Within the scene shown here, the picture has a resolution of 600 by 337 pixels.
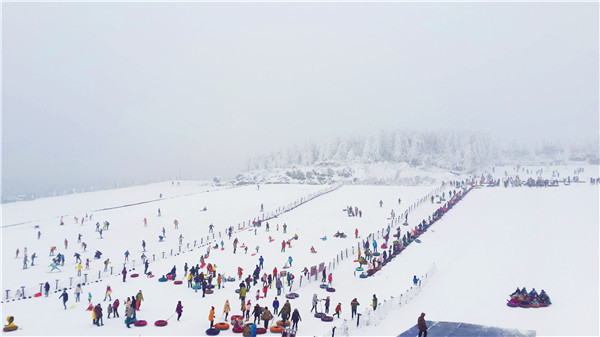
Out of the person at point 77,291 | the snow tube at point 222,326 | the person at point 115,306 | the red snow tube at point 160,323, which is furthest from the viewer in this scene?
the person at point 77,291

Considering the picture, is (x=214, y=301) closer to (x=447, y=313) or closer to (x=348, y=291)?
(x=348, y=291)

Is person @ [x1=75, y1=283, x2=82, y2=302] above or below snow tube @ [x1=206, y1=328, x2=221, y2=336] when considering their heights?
above

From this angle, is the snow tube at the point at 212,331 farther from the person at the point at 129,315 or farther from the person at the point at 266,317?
the person at the point at 129,315

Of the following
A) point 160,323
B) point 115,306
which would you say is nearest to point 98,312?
point 115,306

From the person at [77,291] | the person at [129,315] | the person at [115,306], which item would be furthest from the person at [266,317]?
the person at [77,291]

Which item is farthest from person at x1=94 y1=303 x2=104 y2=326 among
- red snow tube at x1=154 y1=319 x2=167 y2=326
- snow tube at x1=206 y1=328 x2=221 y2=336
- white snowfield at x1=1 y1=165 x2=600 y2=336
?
snow tube at x1=206 y1=328 x2=221 y2=336

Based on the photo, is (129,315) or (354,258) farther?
(354,258)

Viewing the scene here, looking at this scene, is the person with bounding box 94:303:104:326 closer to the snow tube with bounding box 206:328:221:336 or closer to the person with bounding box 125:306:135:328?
the person with bounding box 125:306:135:328

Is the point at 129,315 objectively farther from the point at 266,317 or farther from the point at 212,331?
the point at 266,317

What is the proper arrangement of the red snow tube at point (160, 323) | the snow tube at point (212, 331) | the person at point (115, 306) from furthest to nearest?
the person at point (115, 306) → the red snow tube at point (160, 323) → the snow tube at point (212, 331)
